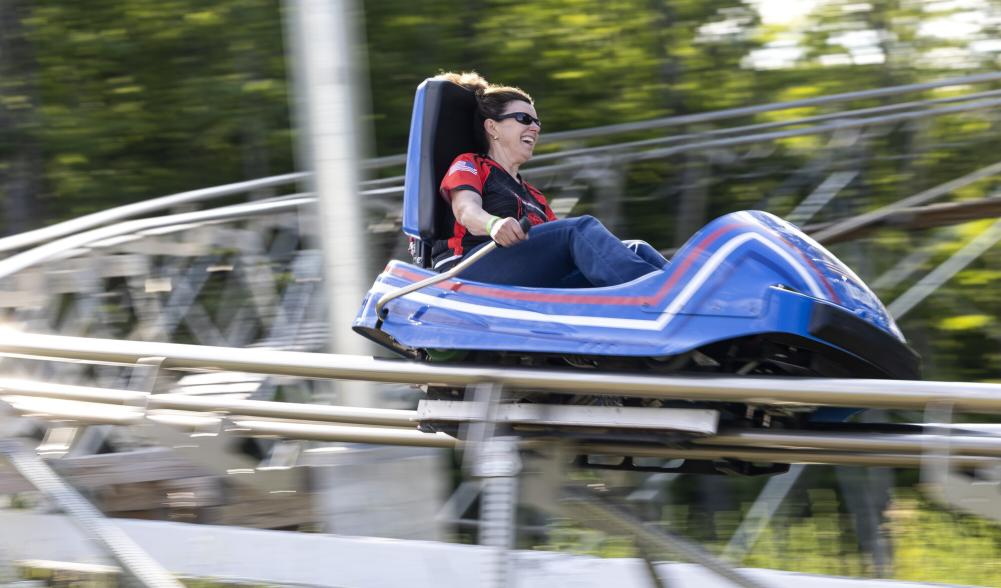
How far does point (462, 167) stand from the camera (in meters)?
3.54

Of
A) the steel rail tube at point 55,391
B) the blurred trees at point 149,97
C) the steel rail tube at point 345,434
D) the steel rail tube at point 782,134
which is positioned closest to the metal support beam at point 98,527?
the steel rail tube at point 55,391

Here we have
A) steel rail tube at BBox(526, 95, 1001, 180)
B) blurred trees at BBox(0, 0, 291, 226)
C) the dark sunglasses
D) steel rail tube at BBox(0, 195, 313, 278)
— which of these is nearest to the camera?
the dark sunglasses

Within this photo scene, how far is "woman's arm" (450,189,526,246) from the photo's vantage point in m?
3.16

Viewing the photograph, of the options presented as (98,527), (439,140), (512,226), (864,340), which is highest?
(439,140)

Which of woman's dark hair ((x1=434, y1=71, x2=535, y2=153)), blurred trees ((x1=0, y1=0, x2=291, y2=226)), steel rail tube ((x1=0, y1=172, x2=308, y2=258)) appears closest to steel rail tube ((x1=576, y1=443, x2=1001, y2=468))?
woman's dark hair ((x1=434, y1=71, x2=535, y2=153))

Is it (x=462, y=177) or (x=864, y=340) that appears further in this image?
(x=462, y=177)

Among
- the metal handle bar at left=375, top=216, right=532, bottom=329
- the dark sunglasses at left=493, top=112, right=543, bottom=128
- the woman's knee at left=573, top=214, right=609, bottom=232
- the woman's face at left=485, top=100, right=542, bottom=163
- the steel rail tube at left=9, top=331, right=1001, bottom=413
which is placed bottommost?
the steel rail tube at left=9, top=331, right=1001, bottom=413

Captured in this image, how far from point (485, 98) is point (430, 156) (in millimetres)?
278

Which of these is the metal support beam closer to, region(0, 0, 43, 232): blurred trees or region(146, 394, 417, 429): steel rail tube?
region(146, 394, 417, 429): steel rail tube

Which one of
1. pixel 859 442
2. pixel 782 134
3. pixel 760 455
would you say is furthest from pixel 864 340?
pixel 782 134

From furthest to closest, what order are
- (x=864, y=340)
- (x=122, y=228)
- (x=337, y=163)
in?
A: (x=122, y=228) < (x=337, y=163) < (x=864, y=340)

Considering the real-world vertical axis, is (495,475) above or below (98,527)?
above

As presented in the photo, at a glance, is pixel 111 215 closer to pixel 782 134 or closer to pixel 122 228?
pixel 122 228

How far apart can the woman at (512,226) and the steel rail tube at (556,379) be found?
31 centimetres
